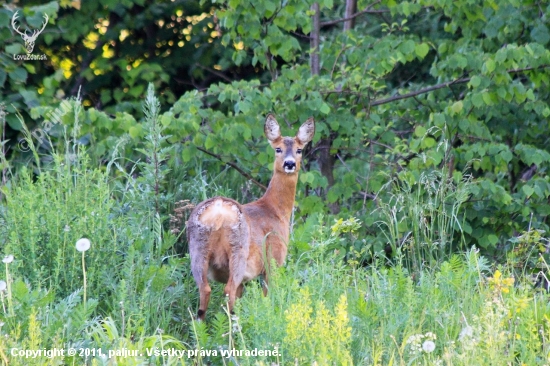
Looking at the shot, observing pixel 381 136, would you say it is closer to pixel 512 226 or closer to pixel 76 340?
pixel 512 226

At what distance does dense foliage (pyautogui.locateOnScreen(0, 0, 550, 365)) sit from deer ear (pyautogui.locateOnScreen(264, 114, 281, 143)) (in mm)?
718

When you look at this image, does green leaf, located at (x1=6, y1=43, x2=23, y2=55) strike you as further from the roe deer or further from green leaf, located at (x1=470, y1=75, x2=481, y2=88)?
green leaf, located at (x1=470, y1=75, x2=481, y2=88)

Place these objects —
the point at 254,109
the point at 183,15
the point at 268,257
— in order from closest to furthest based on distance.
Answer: the point at 268,257, the point at 254,109, the point at 183,15

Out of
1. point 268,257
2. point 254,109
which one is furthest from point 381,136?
point 268,257

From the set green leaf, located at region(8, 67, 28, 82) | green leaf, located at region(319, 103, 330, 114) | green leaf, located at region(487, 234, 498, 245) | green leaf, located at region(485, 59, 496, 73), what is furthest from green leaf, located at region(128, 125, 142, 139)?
green leaf, located at region(487, 234, 498, 245)

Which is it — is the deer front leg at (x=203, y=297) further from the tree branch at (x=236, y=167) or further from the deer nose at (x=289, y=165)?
the tree branch at (x=236, y=167)

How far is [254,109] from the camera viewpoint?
28.8 ft

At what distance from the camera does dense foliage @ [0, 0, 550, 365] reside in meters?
4.97

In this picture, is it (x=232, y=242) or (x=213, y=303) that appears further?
(x=213, y=303)

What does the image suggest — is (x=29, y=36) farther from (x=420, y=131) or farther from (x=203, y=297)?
(x=203, y=297)

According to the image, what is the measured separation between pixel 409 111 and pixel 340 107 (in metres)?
0.89

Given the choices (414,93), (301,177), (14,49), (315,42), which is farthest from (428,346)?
(14,49)

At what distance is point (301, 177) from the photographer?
28.2ft

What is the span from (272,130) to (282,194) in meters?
0.74
